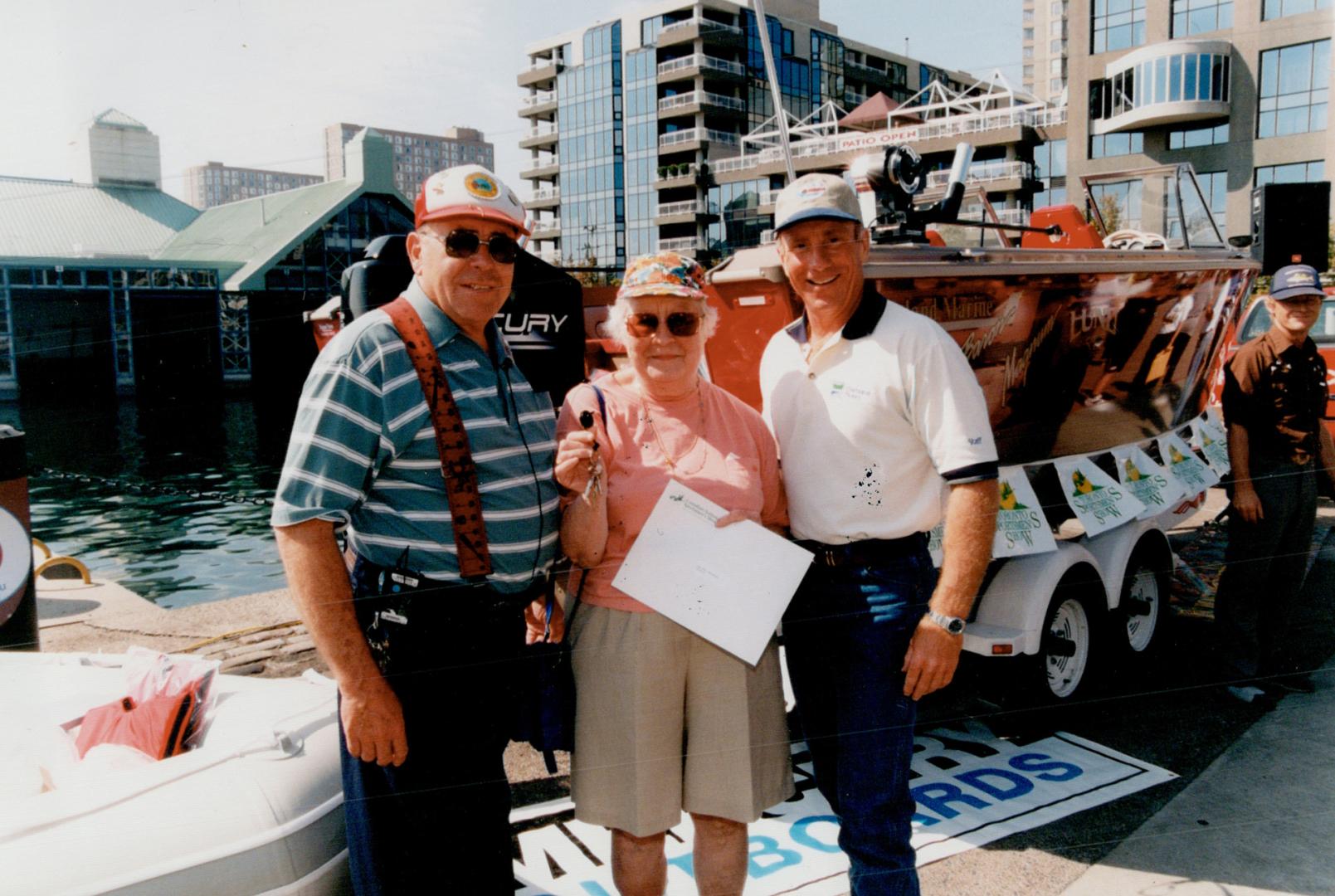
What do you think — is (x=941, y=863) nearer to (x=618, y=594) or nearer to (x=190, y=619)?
(x=618, y=594)

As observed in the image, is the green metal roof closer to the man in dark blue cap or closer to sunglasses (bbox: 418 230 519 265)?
sunglasses (bbox: 418 230 519 265)

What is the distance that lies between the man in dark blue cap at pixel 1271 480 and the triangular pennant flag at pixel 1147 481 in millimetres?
340

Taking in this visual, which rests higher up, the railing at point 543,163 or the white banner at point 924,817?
the railing at point 543,163

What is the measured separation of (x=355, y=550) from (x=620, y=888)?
104cm

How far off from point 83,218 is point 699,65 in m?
3.12

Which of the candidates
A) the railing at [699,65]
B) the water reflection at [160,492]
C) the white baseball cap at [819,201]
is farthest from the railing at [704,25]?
the water reflection at [160,492]

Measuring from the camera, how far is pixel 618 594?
82.7 inches

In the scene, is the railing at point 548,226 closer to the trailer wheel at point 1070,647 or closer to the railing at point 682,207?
the trailer wheel at point 1070,647

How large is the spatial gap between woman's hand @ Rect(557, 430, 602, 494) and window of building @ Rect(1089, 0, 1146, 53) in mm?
11191

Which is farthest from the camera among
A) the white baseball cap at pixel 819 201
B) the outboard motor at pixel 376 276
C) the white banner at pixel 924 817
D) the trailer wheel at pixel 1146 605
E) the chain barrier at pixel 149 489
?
the chain barrier at pixel 149 489

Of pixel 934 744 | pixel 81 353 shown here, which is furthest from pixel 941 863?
pixel 81 353

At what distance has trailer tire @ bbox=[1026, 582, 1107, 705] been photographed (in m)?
3.82

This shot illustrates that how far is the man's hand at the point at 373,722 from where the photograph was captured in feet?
5.71

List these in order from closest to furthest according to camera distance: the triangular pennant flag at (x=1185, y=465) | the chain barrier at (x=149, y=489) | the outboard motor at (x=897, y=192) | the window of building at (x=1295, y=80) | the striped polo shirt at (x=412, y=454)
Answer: the striped polo shirt at (x=412, y=454)
the outboard motor at (x=897, y=192)
the triangular pennant flag at (x=1185, y=465)
the window of building at (x=1295, y=80)
the chain barrier at (x=149, y=489)
